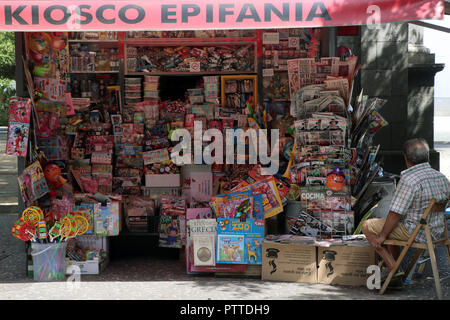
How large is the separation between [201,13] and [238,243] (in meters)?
2.07

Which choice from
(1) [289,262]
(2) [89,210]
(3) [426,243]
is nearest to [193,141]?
(2) [89,210]

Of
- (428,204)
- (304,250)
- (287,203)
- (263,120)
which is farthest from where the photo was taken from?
(263,120)

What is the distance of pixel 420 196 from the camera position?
4.72m

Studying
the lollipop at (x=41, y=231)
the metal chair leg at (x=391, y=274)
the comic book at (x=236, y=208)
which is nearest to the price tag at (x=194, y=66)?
the comic book at (x=236, y=208)

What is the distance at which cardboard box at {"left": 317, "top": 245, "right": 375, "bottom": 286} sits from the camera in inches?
202

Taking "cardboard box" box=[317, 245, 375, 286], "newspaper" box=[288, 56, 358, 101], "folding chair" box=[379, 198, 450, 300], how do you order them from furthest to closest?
"newspaper" box=[288, 56, 358, 101]
"cardboard box" box=[317, 245, 375, 286]
"folding chair" box=[379, 198, 450, 300]

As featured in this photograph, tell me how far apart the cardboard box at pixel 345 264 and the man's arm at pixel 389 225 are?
0.28 metres

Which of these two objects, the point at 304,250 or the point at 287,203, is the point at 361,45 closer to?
the point at 287,203

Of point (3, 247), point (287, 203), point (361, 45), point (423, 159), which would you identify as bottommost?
point (3, 247)

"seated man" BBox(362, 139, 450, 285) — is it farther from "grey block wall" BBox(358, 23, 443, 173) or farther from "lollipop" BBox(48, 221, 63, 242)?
"grey block wall" BBox(358, 23, 443, 173)

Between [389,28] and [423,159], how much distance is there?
6.32 meters

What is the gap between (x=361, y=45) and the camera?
1057 cm

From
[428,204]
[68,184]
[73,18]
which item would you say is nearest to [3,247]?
[68,184]

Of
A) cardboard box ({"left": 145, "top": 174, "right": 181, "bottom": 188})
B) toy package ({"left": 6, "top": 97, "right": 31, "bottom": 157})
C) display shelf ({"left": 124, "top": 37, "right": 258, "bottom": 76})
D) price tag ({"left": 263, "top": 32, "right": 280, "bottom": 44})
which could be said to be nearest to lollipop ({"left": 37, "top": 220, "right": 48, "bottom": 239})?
toy package ({"left": 6, "top": 97, "right": 31, "bottom": 157})
